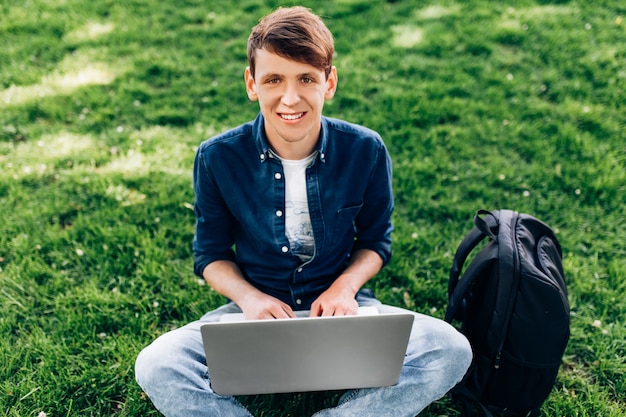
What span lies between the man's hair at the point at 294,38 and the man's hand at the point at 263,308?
1.00 metres

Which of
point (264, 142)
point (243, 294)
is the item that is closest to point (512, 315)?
point (243, 294)

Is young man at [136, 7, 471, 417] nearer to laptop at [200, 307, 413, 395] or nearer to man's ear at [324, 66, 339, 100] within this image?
man's ear at [324, 66, 339, 100]

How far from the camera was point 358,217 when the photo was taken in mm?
2586

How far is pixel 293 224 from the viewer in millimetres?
2414

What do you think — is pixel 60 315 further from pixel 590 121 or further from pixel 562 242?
pixel 590 121

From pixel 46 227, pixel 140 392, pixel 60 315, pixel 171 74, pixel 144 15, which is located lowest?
pixel 140 392

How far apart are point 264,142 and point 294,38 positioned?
1.54ft

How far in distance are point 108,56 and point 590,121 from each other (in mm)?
4230

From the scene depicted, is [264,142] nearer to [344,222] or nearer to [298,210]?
[298,210]

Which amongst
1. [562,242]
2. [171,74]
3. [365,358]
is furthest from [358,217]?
[171,74]

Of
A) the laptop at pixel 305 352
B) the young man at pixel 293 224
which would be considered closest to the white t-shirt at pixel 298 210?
the young man at pixel 293 224

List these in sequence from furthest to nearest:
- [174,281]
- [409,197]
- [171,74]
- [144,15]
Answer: [144,15] → [171,74] → [409,197] → [174,281]

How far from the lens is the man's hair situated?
6.65 feet

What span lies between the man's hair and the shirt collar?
285 mm
